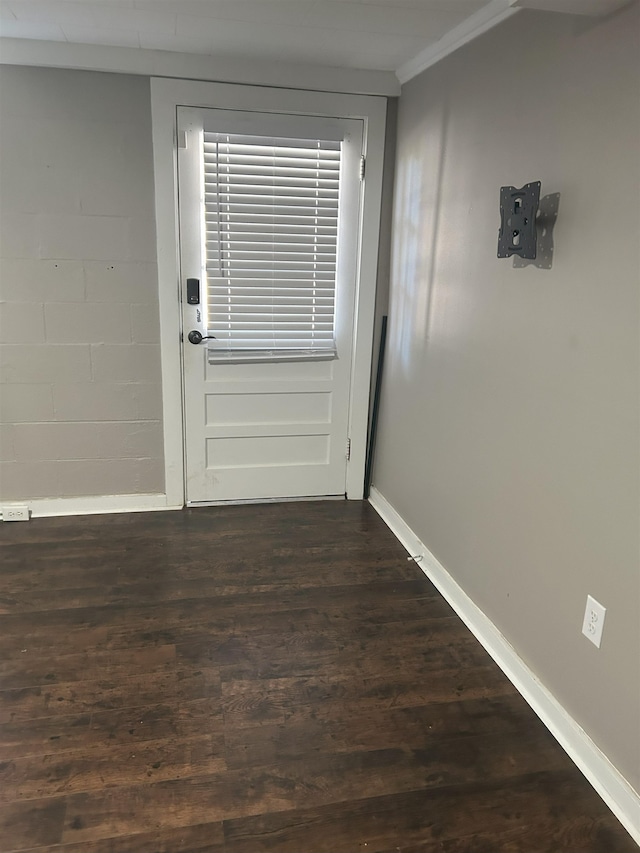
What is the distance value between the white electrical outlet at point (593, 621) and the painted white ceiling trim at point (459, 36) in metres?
1.83

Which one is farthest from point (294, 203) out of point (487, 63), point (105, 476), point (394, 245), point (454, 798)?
point (454, 798)

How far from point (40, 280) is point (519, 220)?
7.41 feet

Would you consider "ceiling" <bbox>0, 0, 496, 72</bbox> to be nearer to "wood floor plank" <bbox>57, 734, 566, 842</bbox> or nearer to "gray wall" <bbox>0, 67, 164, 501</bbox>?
"gray wall" <bbox>0, 67, 164, 501</bbox>

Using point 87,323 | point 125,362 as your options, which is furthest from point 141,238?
point 125,362

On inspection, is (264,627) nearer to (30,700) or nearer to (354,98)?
(30,700)

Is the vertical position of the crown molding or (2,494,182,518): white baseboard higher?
the crown molding

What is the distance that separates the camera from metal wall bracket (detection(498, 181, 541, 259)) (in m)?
1.91

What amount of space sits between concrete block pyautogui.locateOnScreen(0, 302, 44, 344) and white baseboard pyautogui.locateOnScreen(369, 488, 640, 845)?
214 centimetres

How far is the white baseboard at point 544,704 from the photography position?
163 centimetres

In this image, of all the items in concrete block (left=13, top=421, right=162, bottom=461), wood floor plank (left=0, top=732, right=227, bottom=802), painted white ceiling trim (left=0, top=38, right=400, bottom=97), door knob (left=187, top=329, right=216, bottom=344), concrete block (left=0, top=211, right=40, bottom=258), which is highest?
painted white ceiling trim (left=0, top=38, right=400, bottom=97)

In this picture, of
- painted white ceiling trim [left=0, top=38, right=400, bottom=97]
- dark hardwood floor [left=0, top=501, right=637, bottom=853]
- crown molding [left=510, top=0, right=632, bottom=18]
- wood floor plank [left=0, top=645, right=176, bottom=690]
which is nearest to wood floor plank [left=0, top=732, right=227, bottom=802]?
→ dark hardwood floor [left=0, top=501, right=637, bottom=853]

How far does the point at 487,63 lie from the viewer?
2275 millimetres

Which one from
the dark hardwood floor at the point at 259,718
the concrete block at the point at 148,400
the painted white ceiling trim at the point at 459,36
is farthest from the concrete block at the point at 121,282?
the painted white ceiling trim at the point at 459,36

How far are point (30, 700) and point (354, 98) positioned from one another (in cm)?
296
